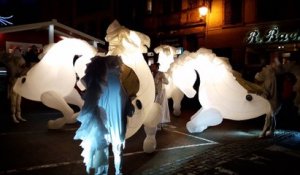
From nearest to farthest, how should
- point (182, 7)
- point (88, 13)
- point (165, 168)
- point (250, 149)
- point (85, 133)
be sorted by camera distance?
point (85, 133) → point (165, 168) → point (250, 149) → point (182, 7) → point (88, 13)

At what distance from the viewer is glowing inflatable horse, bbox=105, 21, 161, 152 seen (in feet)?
21.5

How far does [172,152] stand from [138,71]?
2.11 metres

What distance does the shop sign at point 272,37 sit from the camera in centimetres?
1711

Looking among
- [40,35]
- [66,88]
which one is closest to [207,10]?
[40,35]

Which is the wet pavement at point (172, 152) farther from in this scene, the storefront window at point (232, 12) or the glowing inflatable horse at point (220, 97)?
the storefront window at point (232, 12)

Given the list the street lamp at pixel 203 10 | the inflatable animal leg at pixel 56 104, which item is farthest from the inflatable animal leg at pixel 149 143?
the street lamp at pixel 203 10

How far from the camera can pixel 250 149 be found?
808 centimetres

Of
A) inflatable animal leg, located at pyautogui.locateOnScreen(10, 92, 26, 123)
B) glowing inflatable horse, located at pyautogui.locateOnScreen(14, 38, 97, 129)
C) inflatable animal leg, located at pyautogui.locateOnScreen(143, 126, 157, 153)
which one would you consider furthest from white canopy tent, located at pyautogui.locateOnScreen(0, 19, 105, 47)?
inflatable animal leg, located at pyautogui.locateOnScreen(143, 126, 157, 153)

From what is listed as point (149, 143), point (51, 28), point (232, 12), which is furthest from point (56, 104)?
point (232, 12)

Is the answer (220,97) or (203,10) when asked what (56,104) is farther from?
(203,10)

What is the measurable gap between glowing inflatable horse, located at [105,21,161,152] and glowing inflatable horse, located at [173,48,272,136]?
2745 mm

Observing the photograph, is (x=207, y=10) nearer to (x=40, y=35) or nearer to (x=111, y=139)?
(x=40, y=35)

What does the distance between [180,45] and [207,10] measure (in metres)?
3.14

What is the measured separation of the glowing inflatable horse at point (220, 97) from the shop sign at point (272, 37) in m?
8.94
